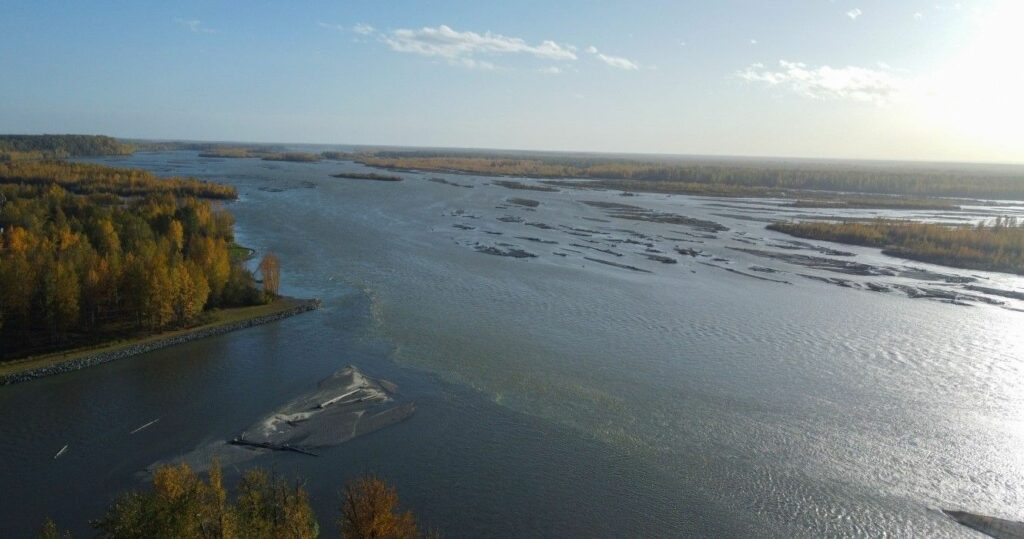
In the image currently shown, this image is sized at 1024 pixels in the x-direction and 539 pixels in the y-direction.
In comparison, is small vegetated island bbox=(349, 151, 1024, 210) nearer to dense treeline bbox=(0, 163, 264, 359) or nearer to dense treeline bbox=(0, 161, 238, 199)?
dense treeline bbox=(0, 161, 238, 199)

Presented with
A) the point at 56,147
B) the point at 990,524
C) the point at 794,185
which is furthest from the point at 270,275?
the point at 56,147

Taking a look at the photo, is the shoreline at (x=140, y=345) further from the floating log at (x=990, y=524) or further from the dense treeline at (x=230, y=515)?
the floating log at (x=990, y=524)

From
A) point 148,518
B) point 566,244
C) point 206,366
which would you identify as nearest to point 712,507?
point 148,518

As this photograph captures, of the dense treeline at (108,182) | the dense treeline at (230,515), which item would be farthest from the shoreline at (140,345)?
the dense treeline at (108,182)

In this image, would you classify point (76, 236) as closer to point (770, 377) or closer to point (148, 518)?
point (148, 518)

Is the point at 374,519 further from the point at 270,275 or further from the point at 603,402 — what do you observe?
the point at 270,275

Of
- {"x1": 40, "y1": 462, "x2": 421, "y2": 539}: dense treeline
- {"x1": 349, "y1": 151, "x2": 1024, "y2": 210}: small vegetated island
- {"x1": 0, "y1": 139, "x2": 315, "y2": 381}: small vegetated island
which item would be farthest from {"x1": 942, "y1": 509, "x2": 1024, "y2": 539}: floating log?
{"x1": 349, "y1": 151, "x2": 1024, "y2": 210}: small vegetated island
